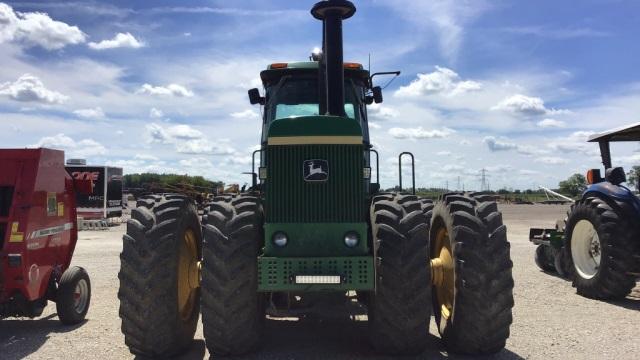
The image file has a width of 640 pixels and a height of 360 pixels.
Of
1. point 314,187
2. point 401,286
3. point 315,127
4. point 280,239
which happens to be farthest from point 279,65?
point 401,286

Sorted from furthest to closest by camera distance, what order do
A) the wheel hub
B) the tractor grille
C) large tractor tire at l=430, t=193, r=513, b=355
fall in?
the wheel hub
the tractor grille
large tractor tire at l=430, t=193, r=513, b=355

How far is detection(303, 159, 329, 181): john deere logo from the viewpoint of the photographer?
5.45 m

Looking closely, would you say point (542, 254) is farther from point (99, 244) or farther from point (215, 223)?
point (99, 244)

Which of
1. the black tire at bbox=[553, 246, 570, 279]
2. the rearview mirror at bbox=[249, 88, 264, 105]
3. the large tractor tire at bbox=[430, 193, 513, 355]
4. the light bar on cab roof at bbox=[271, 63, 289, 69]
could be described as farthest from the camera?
the black tire at bbox=[553, 246, 570, 279]

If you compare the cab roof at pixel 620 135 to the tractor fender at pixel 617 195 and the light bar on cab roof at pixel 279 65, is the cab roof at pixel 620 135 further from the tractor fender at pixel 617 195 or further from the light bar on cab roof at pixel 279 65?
the light bar on cab roof at pixel 279 65

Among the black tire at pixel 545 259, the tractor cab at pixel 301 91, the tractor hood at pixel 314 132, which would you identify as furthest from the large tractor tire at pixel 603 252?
the tractor hood at pixel 314 132

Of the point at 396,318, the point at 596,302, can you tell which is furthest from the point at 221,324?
the point at 596,302

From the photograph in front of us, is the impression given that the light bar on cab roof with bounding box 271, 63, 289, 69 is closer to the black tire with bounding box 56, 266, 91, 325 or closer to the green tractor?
the green tractor

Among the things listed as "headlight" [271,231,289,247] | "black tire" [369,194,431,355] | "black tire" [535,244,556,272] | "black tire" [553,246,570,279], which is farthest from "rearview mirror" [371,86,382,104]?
"black tire" [535,244,556,272]

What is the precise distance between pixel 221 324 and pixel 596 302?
5962 mm

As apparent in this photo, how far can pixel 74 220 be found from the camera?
8.01 m

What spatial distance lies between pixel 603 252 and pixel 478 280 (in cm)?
429

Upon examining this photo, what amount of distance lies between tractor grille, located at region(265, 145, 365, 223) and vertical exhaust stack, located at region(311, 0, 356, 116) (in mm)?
712

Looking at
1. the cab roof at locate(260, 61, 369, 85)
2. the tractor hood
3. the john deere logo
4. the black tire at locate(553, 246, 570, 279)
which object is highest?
the cab roof at locate(260, 61, 369, 85)
